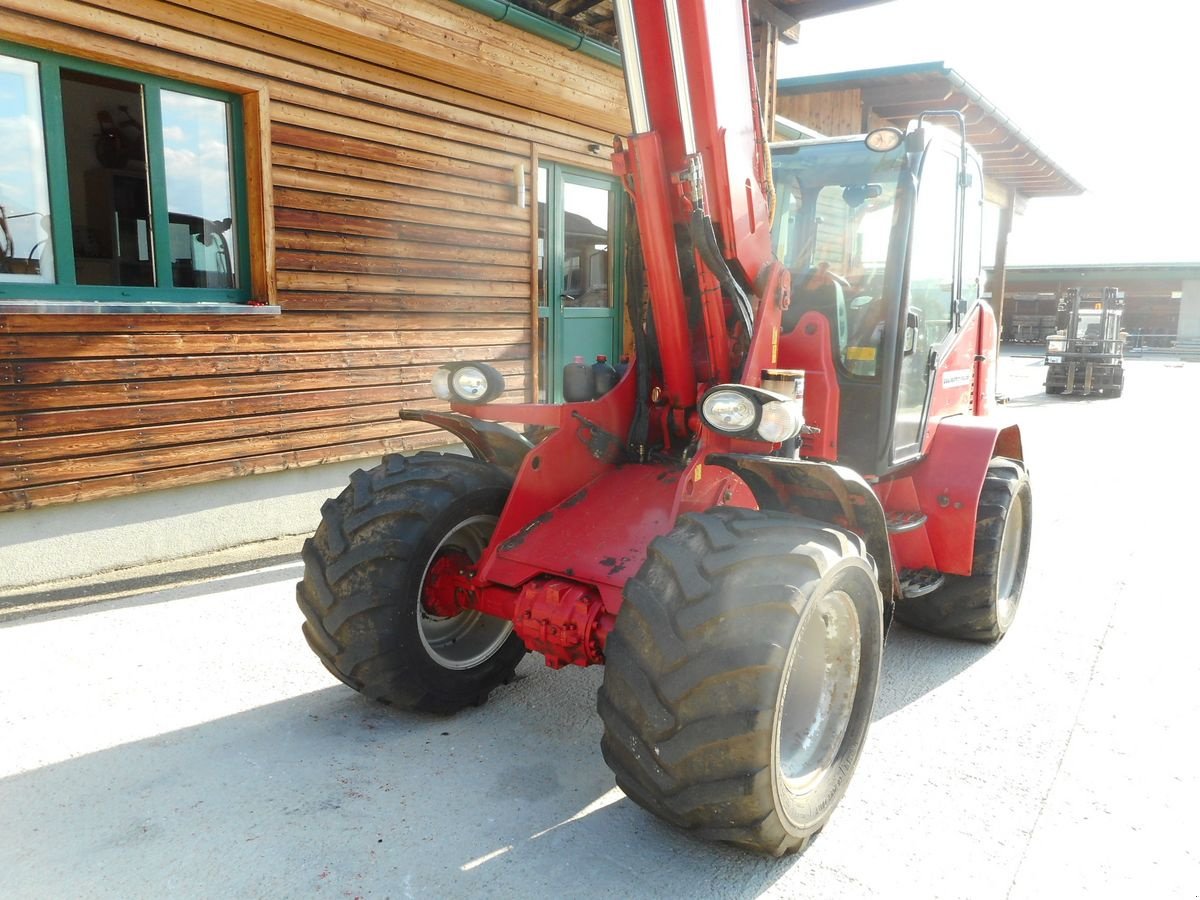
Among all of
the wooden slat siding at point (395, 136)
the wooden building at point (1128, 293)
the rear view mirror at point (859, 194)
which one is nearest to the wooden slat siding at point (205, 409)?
the wooden slat siding at point (395, 136)

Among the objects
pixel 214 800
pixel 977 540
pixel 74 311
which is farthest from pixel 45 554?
pixel 977 540

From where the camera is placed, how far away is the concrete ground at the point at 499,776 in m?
2.41

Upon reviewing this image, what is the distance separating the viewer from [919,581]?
146 inches

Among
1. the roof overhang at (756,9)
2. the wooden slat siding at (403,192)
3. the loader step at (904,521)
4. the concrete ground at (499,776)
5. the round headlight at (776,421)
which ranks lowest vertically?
the concrete ground at (499,776)

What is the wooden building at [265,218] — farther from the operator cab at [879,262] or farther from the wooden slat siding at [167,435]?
the operator cab at [879,262]

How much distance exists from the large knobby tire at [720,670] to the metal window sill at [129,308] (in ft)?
12.6

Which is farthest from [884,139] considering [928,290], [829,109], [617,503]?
[829,109]

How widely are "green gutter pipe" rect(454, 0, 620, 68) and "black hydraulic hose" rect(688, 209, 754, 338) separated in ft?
14.1

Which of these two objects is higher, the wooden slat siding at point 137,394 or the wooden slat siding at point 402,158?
the wooden slat siding at point 402,158

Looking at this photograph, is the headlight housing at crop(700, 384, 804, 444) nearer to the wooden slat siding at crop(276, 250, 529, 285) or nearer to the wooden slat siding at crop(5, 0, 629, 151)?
the wooden slat siding at crop(276, 250, 529, 285)

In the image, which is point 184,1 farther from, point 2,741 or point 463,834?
point 463,834

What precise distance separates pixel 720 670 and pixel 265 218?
15.0 feet

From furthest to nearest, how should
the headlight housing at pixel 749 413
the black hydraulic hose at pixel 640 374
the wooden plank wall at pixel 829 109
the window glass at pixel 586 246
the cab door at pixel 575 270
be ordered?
the wooden plank wall at pixel 829 109
the window glass at pixel 586 246
the cab door at pixel 575 270
the black hydraulic hose at pixel 640 374
the headlight housing at pixel 749 413

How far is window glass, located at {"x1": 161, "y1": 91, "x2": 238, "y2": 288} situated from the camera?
518cm
